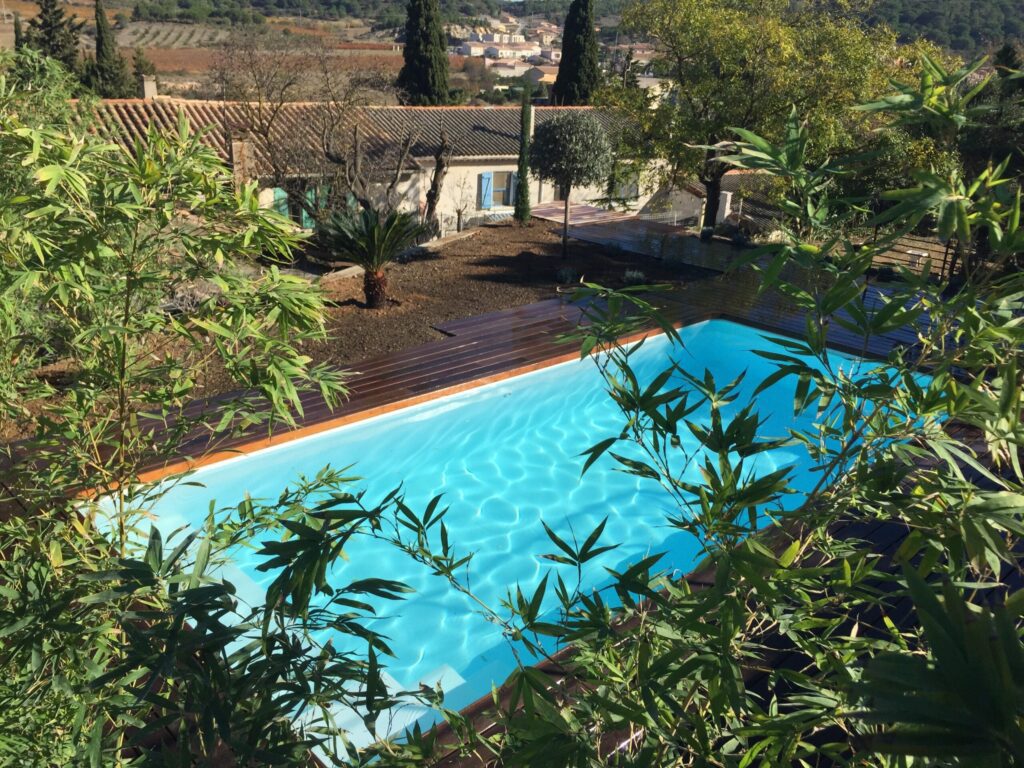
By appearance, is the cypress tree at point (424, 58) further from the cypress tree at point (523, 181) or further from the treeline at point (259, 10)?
the treeline at point (259, 10)

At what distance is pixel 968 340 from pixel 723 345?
9684 millimetres

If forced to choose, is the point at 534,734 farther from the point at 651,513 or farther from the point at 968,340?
the point at 651,513

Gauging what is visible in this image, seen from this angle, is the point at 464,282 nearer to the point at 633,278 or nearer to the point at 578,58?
the point at 633,278

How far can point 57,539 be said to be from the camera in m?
2.76

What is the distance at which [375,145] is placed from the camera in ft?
58.3

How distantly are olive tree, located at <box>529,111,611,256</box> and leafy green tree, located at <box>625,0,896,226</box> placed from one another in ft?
2.96

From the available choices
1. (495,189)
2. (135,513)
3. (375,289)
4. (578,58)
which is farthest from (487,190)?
(135,513)

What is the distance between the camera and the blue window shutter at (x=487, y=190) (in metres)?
19.8

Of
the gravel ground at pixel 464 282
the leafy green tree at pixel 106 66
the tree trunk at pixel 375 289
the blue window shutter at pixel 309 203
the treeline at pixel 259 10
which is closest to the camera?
the gravel ground at pixel 464 282

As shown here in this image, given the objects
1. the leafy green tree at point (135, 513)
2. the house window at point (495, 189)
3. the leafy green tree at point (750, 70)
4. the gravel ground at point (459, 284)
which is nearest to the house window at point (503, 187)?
the house window at point (495, 189)

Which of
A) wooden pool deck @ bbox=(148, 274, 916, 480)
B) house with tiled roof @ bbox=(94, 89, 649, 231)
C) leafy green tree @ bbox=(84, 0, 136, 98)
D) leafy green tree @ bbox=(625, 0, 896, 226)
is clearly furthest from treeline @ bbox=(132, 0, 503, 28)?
wooden pool deck @ bbox=(148, 274, 916, 480)

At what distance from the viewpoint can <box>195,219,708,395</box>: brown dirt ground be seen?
33.2ft

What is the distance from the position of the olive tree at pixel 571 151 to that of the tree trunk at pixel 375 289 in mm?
4731

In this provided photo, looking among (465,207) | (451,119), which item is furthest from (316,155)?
(451,119)
